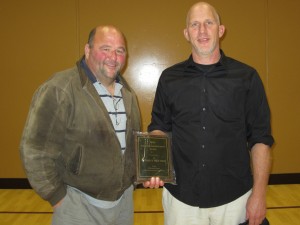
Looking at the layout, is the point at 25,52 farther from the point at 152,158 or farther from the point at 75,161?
→ the point at 152,158

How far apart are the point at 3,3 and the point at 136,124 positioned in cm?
470

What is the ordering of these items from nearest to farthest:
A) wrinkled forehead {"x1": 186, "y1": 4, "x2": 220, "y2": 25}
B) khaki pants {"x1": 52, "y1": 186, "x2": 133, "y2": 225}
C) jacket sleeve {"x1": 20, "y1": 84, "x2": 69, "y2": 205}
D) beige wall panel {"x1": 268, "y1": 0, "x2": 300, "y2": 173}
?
1. jacket sleeve {"x1": 20, "y1": 84, "x2": 69, "y2": 205}
2. khaki pants {"x1": 52, "y1": 186, "x2": 133, "y2": 225}
3. wrinkled forehead {"x1": 186, "y1": 4, "x2": 220, "y2": 25}
4. beige wall panel {"x1": 268, "y1": 0, "x2": 300, "y2": 173}

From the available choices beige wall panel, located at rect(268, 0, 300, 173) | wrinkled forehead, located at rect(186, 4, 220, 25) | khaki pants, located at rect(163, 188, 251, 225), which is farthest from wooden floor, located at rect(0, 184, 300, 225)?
wrinkled forehead, located at rect(186, 4, 220, 25)

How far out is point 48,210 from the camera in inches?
176

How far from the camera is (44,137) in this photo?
6.38 feet

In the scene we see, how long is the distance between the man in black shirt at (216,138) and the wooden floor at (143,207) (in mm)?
2038

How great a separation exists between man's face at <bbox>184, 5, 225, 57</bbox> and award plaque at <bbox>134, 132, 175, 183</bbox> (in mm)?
743

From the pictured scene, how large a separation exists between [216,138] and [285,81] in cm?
440

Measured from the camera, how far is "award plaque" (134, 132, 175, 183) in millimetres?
2158

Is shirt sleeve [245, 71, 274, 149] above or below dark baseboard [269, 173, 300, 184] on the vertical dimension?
above

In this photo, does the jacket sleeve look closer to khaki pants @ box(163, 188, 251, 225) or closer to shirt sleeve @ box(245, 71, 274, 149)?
khaki pants @ box(163, 188, 251, 225)

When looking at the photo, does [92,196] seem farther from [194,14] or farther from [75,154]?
[194,14]

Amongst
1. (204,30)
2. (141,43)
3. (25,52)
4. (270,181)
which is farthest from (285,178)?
(25,52)

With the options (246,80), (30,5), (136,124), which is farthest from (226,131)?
(30,5)
